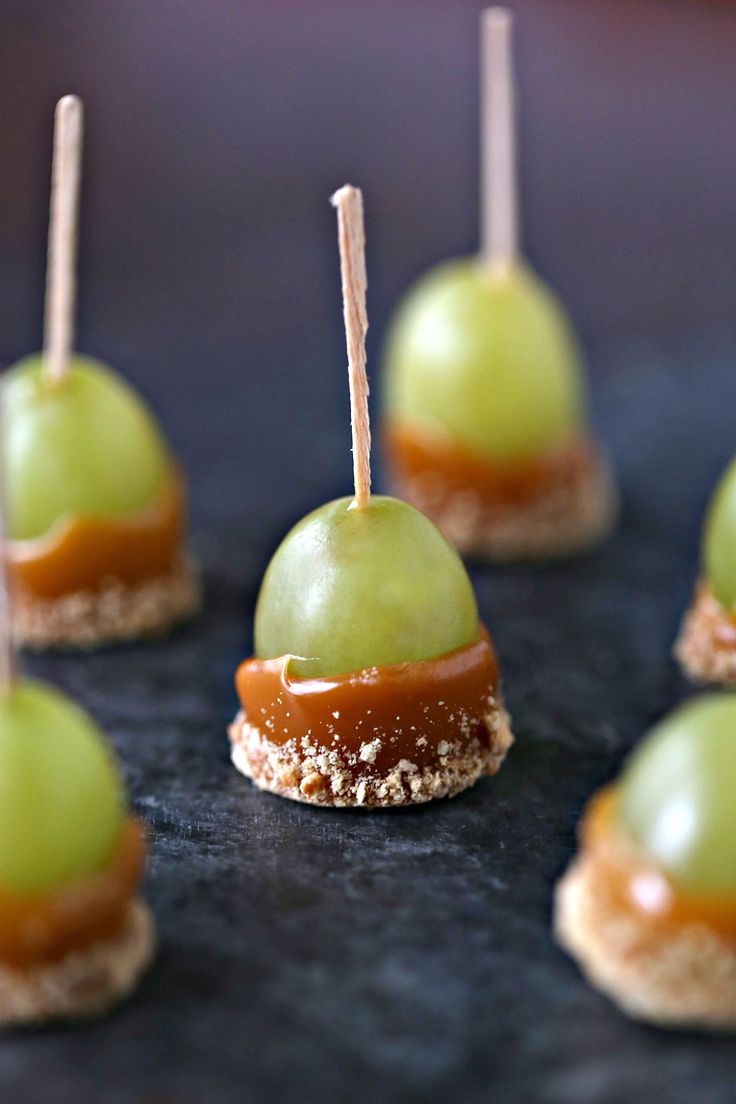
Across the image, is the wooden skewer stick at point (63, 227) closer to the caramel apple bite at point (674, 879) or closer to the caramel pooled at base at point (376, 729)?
the caramel pooled at base at point (376, 729)

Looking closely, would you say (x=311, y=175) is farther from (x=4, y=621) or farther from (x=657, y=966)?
(x=657, y=966)

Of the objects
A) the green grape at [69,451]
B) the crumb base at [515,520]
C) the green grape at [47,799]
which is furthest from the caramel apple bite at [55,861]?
the crumb base at [515,520]

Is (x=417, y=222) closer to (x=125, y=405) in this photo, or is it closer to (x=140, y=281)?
(x=140, y=281)

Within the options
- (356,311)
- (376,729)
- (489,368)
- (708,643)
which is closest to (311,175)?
(489,368)

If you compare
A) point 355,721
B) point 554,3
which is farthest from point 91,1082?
point 554,3

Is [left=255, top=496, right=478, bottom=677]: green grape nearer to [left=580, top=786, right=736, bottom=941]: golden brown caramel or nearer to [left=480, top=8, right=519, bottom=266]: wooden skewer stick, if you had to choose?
[left=580, top=786, right=736, bottom=941]: golden brown caramel

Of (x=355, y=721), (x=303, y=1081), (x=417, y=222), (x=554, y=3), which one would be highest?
(x=554, y=3)
